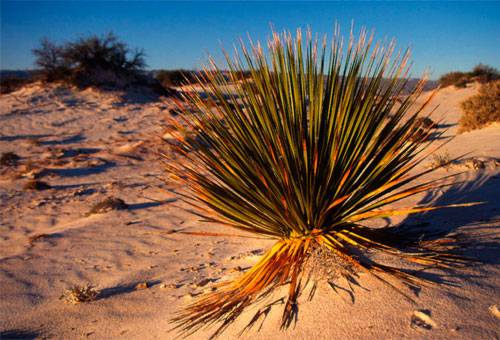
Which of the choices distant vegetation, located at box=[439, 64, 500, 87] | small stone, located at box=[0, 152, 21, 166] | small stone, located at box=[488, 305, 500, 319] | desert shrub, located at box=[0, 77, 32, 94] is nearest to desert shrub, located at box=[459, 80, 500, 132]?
small stone, located at box=[488, 305, 500, 319]

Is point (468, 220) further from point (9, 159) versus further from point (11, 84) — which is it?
point (11, 84)

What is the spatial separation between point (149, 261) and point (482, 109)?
10.8m

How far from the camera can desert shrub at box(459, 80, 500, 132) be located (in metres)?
11.7

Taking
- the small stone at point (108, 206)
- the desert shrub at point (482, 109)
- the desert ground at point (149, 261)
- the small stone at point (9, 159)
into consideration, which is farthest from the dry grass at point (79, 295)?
the desert shrub at point (482, 109)

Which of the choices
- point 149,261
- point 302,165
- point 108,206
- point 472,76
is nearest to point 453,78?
point 472,76

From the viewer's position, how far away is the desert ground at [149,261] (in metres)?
2.60

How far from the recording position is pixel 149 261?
5.80m

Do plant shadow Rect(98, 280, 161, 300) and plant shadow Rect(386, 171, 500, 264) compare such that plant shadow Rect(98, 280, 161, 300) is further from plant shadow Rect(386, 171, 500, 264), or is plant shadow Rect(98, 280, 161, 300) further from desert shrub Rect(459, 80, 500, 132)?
desert shrub Rect(459, 80, 500, 132)

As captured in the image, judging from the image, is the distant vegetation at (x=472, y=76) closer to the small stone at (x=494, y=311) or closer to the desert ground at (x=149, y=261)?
the desert ground at (x=149, y=261)

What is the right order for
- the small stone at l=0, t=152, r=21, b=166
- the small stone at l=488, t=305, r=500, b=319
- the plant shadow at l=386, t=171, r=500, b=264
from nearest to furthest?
the small stone at l=488, t=305, r=500, b=319, the plant shadow at l=386, t=171, r=500, b=264, the small stone at l=0, t=152, r=21, b=166

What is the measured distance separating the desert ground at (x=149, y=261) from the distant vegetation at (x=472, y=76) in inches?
840

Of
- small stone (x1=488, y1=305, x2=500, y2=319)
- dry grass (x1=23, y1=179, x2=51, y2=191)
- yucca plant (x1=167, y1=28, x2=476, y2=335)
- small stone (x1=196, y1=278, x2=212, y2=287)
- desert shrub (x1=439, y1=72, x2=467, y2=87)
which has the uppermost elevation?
desert shrub (x1=439, y1=72, x2=467, y2=87)

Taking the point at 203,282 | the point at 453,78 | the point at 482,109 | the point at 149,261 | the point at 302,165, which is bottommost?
the point at 149,261

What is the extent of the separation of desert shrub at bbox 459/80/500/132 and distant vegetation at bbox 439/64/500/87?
1855 centimetres
